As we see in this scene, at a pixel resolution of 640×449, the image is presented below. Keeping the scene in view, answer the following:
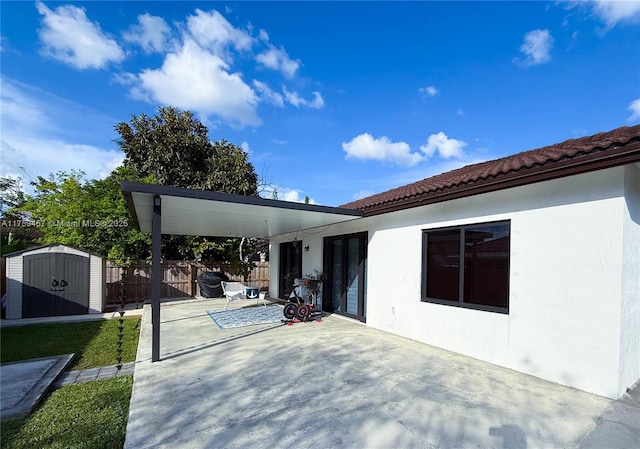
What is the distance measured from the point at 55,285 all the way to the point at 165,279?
Answer: 14.6 ft

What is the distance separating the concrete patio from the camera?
2900 millimetres

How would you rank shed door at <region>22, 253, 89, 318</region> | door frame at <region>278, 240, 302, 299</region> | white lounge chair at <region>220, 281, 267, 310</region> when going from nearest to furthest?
shed door at <region>22, 253, 89, 318</region>, white lounge chair at <region>220, 281, 267, 310</region>, door frame at <region>278, 240, 302, 299</region>

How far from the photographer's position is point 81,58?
875 cm

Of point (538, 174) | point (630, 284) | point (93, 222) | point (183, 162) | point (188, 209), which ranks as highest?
point (183, 162)

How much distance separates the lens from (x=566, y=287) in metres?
4.22

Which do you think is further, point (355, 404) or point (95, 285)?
point (95, 285)

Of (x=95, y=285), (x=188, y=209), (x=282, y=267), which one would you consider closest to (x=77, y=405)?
(x=188, y=209)

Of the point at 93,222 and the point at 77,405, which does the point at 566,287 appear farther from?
the point at 93,222

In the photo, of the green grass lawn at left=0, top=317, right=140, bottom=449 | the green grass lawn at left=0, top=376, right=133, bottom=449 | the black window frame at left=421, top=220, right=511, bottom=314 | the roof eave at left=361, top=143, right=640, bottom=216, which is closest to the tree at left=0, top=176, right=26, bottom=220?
the green grass lawn at left=0, top=317, right=140, bottom=449

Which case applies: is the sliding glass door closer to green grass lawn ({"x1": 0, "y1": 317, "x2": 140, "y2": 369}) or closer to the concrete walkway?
green grass lawn ({"x1": 0, "y1": 317, "x2": 140, "y2": 369})

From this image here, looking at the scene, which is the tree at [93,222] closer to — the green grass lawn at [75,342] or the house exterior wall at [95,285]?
the house exterior wall at [95,285]

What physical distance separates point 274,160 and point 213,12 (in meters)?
10.5

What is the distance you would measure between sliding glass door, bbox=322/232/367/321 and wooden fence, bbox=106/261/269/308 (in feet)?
24.2

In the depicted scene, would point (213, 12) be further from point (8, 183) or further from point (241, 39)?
point (8, 183)
